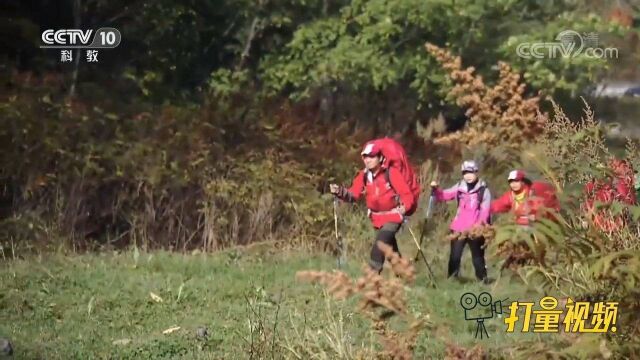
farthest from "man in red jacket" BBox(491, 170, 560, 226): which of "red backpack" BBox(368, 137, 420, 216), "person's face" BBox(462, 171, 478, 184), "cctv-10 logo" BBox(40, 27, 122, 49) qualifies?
"cctv-10 logo" BBox(40, 27, 122, 49)

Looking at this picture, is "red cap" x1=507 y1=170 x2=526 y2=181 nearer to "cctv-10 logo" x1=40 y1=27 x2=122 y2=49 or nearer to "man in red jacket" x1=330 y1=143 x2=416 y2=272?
"man in red jacket" x1=330 y1=143 x2=416 y2=272

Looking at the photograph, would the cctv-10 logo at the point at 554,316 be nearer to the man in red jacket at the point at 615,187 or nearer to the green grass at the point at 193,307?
the green grass at the point at 193,307

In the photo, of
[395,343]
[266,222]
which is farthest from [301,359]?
[266,222]

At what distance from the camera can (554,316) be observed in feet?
10.6

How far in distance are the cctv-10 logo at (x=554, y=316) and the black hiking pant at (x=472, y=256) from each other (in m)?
0.47

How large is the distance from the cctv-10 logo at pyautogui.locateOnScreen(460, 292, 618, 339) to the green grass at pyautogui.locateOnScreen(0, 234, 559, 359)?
0.07 metres

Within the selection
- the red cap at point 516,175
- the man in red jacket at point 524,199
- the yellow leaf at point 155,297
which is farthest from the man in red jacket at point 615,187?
the yellow leaf at point 155,297

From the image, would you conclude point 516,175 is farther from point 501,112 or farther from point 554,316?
point 554,316

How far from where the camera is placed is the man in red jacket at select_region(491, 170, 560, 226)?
290 cm

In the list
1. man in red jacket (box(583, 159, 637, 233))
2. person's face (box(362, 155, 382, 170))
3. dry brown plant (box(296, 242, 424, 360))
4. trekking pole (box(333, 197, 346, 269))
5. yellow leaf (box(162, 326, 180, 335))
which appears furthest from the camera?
trekking pole (box(333, 197, 346, 269))

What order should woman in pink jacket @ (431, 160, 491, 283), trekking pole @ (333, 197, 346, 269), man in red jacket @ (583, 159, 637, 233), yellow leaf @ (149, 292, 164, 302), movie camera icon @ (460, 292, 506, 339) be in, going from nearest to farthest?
1. man in red jacket @ (583, 159, 637, 233)
2. movie camera icon @ (460, 292, 506, 339)
3. yellow leaf @ (149, 292, 164, 302)
4. woman in pink jacket @ (431, 160, 491, 283)
5. trekking pole @ (333, 197, 346, 269)

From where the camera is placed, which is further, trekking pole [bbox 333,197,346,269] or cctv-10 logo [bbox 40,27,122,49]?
trekking pole [bbox 333,197,346,269]

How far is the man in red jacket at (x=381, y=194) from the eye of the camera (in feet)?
16.8

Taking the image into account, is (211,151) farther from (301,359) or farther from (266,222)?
(301,359)
